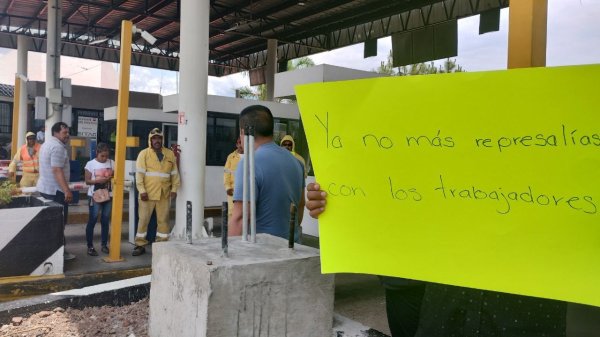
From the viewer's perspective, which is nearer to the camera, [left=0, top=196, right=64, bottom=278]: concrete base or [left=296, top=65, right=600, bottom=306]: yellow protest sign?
[left=296, top=65, right=600, bottom=306]: yellow protest sign

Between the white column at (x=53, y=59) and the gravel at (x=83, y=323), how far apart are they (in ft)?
32.3

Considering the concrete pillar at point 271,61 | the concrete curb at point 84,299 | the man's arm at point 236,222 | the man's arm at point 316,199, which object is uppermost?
the concrete pillar at point 271,61

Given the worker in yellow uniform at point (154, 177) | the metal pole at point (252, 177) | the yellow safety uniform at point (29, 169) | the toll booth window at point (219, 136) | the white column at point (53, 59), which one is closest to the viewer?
the metal pole at point (252, 177)

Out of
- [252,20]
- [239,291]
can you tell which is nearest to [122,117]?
[239,291]

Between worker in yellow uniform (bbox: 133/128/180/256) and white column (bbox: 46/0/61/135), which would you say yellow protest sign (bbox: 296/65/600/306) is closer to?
worker in yellow uniform (bbox: 133/128/180/256)

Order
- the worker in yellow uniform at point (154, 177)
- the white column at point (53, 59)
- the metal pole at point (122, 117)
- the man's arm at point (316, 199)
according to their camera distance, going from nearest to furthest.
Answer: the man's arm at point (316, 199) → the metal pole at point (122, 117) → the worker in yellow uniform at point (154, 177) → the white column at point (53, 59)

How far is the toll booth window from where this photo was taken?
34.8ft

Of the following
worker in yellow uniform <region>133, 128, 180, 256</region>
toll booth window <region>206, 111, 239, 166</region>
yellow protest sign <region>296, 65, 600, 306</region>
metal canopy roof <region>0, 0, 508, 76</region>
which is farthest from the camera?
metal canopy roof <region>0, 0, 508, 76</region>

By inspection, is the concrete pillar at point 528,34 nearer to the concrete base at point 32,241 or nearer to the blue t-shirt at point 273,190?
the blue t-shirt at point 273,190

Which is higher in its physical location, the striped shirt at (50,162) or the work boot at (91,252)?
the striped shirt at (50,162)

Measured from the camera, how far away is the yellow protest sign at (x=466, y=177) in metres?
1.36

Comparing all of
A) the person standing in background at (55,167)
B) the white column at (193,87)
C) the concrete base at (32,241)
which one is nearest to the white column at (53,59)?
the person standing in background at (55,167)

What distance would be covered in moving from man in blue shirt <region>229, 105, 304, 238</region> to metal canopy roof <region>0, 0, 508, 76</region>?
1237 cm

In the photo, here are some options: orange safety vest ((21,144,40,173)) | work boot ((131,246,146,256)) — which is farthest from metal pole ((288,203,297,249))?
orange safety vest ((21,144,40,173))
